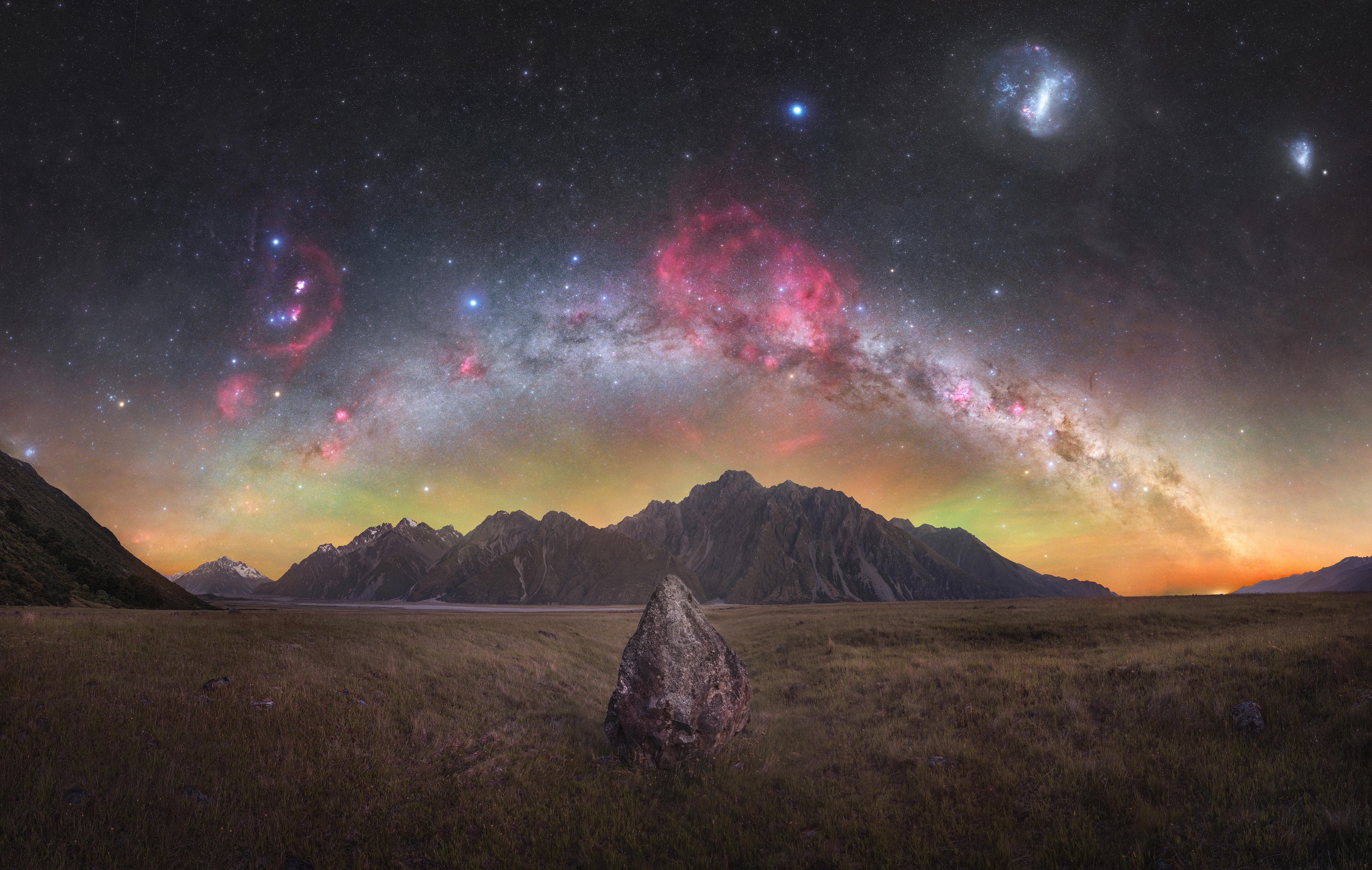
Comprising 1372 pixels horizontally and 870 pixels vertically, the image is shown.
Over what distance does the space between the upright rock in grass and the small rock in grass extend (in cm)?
1131

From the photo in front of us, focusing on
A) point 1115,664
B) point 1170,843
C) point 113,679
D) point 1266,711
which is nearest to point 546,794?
point 1170,843

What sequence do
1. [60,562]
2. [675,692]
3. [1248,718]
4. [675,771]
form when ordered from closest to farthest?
[1248,718] < [675,771] < [675,692] < [60,562]

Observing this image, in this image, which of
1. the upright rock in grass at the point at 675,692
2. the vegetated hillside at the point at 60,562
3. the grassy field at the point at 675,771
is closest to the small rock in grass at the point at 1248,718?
the grassy field at the point at 675,771

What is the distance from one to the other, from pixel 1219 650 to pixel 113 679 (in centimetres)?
3268

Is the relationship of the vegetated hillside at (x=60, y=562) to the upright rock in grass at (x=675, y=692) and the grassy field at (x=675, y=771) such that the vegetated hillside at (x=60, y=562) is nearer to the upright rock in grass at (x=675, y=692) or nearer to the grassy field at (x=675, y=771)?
the grassy field at (x=675, y=771)

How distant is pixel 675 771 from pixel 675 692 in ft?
5.94

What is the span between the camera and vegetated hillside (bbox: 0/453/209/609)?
37.2 m

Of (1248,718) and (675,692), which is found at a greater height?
(1248,718)

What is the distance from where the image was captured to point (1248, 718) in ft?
36.6

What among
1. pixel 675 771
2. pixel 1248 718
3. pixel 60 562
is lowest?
pixel 675 771

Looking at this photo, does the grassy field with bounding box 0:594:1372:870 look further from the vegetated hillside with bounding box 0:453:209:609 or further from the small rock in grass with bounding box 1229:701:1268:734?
the vegetated hillside with bounding box 0:453:209:609

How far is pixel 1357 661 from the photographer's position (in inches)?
519

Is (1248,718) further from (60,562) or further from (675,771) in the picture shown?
(60,562)

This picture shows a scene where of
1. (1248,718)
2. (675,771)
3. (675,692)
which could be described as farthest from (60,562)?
(1248,718)
